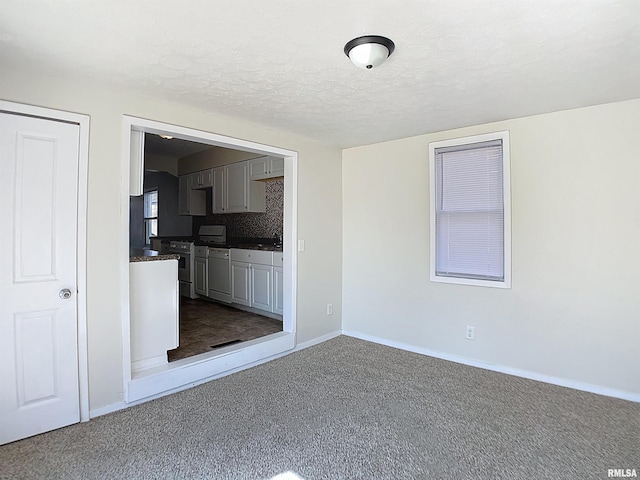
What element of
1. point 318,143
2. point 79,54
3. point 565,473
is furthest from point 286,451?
point 318,143

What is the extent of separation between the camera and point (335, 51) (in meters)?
1.97

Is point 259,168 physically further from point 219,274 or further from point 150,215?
point 150,215

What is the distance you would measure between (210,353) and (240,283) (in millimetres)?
1891

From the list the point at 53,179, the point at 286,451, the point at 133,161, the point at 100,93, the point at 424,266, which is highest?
the point at 100,93

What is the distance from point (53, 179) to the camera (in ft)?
7.48

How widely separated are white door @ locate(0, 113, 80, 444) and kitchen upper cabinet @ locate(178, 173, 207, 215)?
4.13 metres

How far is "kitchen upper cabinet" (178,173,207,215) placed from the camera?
253 inches

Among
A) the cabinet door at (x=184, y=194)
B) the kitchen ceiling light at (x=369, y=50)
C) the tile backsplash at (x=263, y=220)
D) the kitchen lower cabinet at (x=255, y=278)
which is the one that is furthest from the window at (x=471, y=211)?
the cabinet door at (x=184, y=194)

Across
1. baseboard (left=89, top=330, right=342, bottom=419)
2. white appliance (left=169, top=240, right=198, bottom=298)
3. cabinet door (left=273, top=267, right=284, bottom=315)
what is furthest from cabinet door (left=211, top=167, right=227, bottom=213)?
baseboard (left=89, top=330, right=342, bottom=419)

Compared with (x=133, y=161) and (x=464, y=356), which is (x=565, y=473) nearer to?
(x=464, y=356)

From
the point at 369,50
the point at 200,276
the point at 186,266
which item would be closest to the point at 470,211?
the point at 369,50

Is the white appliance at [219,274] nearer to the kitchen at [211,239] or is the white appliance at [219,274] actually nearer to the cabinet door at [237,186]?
the kitchen at [211,239]

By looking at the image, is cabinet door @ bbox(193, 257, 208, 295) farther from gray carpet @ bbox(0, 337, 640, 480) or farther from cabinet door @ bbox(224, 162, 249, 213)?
gray carpet @ bbox(0, 337, 640, 480)

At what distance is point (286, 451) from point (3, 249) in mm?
2078
